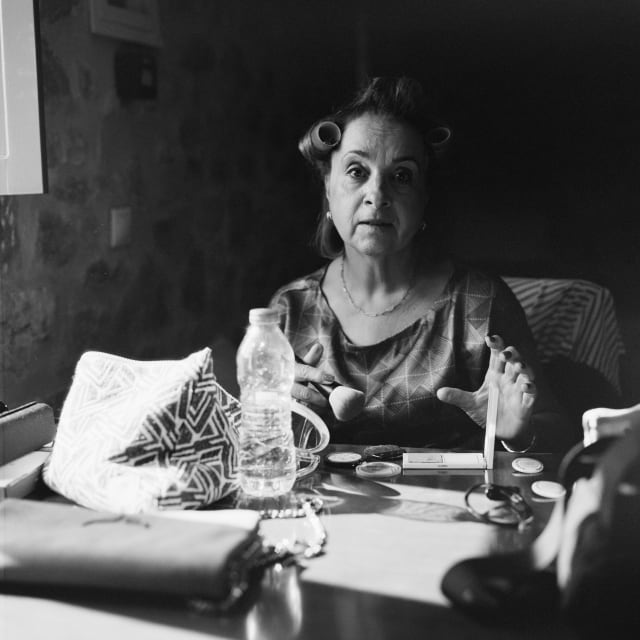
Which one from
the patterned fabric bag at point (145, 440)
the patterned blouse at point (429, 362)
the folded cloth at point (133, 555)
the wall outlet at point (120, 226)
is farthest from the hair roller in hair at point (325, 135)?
the folded cloth at point (133, 555)

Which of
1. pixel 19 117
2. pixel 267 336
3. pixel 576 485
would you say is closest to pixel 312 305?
pixel 267 336

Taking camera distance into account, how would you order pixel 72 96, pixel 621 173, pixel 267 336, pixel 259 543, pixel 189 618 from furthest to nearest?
1. pixel 72 96
2. pixel 621 173
3. pixel 267 336
4. pixel 259 543
5. pixel 189 618

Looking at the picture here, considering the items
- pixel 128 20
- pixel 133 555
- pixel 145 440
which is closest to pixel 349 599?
pixel 133 555

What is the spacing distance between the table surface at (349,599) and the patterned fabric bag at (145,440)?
5.3 inches

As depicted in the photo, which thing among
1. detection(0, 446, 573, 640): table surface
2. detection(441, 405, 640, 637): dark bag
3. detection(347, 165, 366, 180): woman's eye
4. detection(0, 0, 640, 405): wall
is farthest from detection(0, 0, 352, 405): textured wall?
detection(441, 405, 640, 637): dark bag

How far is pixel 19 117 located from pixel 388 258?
825 mm

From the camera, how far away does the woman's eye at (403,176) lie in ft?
5.04

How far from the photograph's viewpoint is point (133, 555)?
0.86 meters

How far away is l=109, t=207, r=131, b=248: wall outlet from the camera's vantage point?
1.75 m

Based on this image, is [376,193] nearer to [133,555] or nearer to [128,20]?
[128,20]

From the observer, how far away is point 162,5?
1652mm

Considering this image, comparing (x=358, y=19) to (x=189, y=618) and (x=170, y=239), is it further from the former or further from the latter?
(x=189, y=618)

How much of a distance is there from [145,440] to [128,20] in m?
1.04

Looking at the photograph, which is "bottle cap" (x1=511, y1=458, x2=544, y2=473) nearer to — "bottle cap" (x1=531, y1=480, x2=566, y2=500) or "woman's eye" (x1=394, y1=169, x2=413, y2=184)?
"bottle cap" (x1=531, y1=480, x2=566, y2=500)
